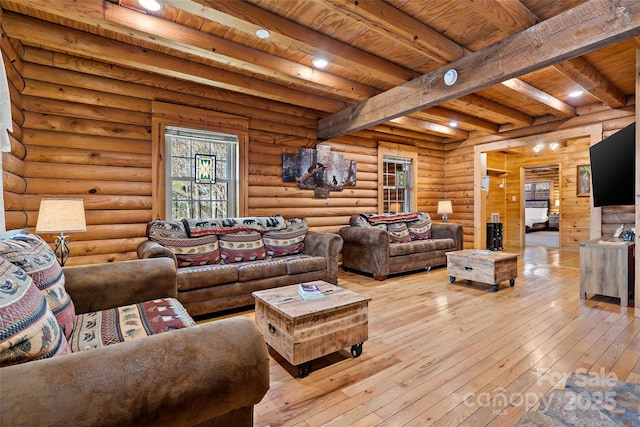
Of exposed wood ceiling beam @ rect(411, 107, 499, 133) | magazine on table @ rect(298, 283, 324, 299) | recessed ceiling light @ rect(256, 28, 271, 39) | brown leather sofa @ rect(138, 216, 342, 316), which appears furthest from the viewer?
exposed wood ceiling beam @ rect(411, 107, 499, 133)

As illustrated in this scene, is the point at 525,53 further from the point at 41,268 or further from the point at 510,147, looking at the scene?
the point at 510,147

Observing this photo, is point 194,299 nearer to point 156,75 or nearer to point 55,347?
point 55,347

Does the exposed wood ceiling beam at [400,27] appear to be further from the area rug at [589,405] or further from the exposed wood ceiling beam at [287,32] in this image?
the area rug at [589,405]

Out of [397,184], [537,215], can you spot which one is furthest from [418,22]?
[537,215]

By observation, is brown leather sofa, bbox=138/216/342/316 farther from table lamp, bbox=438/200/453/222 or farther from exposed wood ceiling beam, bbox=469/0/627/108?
table lamp, bbox=438/200/453/222

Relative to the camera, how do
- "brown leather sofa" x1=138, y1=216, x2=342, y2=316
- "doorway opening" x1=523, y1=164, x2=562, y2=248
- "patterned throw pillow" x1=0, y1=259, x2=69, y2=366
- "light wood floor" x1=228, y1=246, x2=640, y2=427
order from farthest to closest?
"doorway opening" x1=523, y1=164, x2=562, y2=248, "brown leather sofa" x1=138, y1=216, x2=342, y2=316, "light wood floor" x1=228, y1=246, x2=640, y2=427, "patterned throw pillow" x1=0, y1=259, x2=69, y2=366

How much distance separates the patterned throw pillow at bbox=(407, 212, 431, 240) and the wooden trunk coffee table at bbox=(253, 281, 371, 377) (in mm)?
3239

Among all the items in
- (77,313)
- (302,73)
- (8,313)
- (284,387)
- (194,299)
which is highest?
(302,73)

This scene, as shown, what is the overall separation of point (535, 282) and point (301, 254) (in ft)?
10.2

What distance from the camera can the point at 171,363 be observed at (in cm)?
86

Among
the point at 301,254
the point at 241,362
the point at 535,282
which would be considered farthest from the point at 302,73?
the point at 535,282

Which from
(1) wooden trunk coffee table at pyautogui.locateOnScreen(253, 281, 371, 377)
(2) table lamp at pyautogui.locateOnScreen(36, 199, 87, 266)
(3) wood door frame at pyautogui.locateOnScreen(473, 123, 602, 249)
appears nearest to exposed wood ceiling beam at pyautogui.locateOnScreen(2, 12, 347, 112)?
(2) table lamp at pyautogui.locateOnScreen(36, 199, 87, 266)

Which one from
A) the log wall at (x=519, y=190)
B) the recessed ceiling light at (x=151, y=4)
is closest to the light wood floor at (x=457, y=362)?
the recessed ceiling light at (x=151, y=4)

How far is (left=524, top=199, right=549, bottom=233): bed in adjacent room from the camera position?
11367mm
